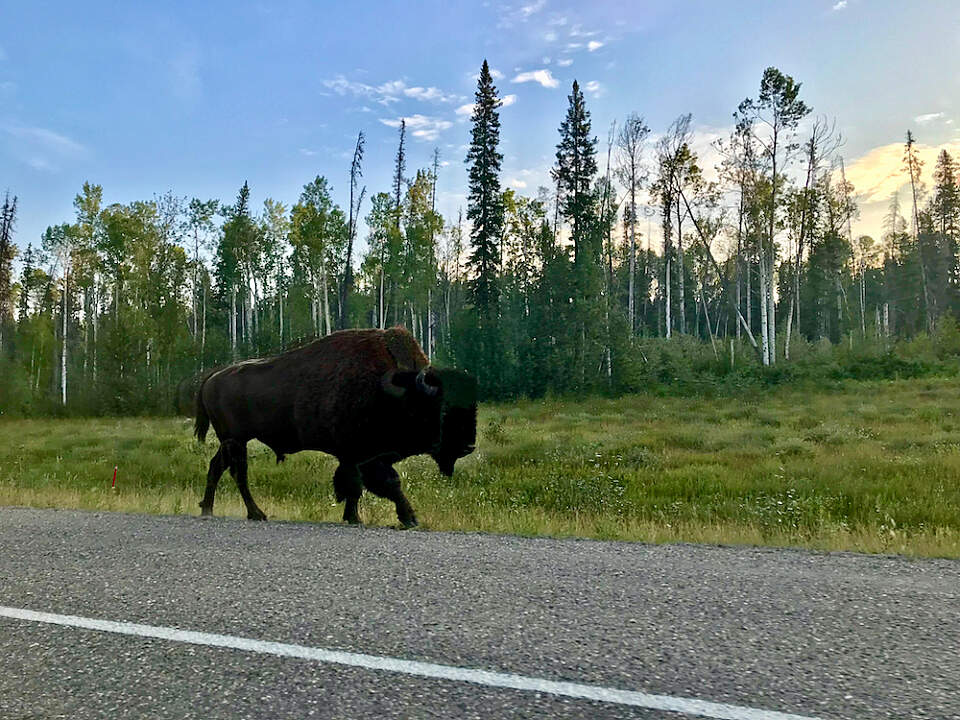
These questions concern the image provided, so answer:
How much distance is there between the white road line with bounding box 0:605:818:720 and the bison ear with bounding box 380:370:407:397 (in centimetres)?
406

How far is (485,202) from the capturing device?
41.8 metres

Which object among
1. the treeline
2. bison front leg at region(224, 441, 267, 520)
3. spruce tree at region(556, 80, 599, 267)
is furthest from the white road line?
spruce tree at region(556, 80, 599, 267)

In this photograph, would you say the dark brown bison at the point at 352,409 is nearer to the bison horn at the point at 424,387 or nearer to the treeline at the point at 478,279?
the bison horn at the point at 424,387

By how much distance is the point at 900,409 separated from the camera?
2262 cm

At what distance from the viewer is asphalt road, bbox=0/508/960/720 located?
267 cm

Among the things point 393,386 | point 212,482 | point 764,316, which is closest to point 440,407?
point 393,386

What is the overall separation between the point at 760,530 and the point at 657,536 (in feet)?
5.34

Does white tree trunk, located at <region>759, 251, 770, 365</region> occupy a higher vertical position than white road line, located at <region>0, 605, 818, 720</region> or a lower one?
higher

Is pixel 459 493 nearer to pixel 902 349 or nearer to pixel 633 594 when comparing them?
pixel 633 594

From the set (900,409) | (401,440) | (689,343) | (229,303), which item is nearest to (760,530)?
(401,440)

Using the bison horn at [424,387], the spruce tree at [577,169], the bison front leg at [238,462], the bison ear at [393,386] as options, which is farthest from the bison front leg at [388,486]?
the spruce tree at [577,169]

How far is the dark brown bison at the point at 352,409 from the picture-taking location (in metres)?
7.50

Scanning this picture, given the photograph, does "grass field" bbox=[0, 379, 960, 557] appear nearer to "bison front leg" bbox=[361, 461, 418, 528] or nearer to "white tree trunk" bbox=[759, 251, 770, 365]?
"bison front leg" bbox=[361, 461, 418, 528]

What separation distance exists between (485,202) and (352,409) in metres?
35.4
